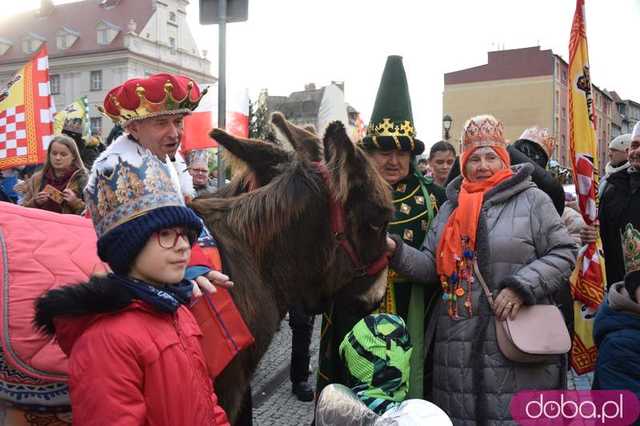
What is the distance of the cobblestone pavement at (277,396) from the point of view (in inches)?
194

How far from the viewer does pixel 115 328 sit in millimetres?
1518

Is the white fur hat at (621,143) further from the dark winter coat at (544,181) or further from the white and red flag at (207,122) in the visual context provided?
Result: the white and red flag at (207,122)

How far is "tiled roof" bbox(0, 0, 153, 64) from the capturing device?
45719 millimetres

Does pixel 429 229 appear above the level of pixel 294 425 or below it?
above

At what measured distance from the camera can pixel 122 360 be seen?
148 cm

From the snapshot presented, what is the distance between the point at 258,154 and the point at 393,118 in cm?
111

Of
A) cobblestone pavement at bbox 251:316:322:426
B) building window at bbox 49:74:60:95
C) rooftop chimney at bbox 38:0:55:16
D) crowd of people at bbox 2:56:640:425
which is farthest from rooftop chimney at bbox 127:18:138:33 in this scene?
crowd of people at bbox 2:56:640:425

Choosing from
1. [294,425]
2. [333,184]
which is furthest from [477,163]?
[294,425]

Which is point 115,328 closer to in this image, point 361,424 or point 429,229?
point 361,424

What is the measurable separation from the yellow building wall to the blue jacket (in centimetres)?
4749

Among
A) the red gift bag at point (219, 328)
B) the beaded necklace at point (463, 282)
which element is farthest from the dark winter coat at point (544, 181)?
the red gift bag at point (219, 328)

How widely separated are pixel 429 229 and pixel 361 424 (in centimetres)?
192

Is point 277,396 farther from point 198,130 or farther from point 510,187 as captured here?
point 198,130

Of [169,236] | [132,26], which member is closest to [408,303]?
[169,236]
